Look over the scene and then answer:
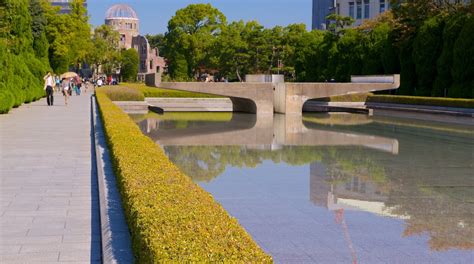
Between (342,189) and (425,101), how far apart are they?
1006 inches

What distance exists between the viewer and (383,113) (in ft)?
130

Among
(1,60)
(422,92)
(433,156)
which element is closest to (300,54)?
(422,92)

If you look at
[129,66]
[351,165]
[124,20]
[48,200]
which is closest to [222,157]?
[351,165]

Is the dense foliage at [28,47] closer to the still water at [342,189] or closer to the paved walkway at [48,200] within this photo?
the still water at [342,189]

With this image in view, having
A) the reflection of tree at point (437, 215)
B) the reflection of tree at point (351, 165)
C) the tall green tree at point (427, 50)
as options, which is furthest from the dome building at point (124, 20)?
the reflection of tree at point (437, 215)

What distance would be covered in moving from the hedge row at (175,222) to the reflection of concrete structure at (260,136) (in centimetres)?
1158

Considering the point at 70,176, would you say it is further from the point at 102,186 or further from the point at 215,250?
the point at 215,250

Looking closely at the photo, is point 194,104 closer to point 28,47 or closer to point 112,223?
point 28,47

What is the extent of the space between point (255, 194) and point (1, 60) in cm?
1886

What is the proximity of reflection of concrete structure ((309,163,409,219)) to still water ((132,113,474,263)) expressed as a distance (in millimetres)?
17

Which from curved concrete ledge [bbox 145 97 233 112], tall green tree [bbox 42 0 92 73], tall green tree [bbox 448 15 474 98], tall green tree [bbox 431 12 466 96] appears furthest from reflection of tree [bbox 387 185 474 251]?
tall green tree [bbox 42 0 92 73]

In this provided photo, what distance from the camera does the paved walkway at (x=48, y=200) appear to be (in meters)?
6.68

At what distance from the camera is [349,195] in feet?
37.1

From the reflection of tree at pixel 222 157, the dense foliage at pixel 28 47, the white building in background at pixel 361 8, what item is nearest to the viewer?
the reflection of tree at pixel 222 157
